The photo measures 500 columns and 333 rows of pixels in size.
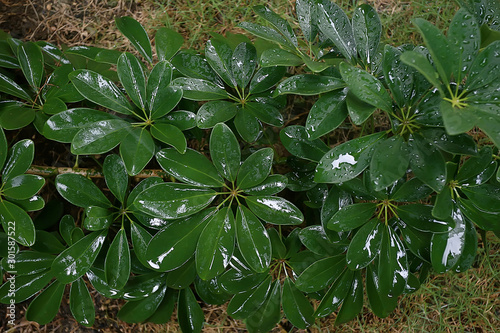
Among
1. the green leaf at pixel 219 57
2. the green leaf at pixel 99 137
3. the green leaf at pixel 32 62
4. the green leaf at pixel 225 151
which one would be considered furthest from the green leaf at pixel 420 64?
the green leaf at pixel 32 62

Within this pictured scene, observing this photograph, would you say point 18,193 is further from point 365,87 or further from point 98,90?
point 365,87

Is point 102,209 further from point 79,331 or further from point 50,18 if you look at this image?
point 50,18

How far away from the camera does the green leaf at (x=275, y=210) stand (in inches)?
35.5

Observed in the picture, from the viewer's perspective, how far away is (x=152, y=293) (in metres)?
1.16

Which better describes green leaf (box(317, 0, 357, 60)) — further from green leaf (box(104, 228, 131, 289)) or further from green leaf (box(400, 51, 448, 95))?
green leaf (box(104, 228, 131, 289))

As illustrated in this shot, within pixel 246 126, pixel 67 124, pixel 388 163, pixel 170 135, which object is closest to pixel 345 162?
pixel 388 163

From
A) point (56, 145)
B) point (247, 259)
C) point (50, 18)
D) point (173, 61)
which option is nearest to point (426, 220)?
point (247, 259)

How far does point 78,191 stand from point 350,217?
0.68m

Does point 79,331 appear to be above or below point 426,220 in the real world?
below

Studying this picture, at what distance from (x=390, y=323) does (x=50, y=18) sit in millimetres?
1871

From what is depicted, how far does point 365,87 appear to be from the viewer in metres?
0.76

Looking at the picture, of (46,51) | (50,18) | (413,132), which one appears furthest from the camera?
(50,18)

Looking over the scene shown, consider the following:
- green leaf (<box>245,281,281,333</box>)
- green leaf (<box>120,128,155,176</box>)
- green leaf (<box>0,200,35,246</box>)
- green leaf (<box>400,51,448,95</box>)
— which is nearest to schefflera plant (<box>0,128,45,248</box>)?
green leaf (<box>0,200,35,246</box>)

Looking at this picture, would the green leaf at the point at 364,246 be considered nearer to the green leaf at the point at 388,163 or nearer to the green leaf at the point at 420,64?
the green leaf at the point at 388,163
